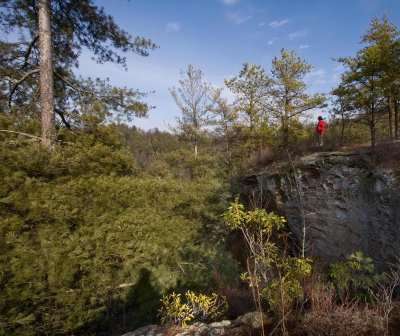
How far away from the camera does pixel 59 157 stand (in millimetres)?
4246

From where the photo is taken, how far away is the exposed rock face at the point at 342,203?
6.62 m

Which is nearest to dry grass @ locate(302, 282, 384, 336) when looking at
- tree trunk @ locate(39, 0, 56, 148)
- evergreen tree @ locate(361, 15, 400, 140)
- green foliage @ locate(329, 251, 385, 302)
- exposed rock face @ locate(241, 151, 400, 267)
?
green foliage @ locate(329, 251, 385, 302)

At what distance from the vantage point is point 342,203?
7734 millimetres

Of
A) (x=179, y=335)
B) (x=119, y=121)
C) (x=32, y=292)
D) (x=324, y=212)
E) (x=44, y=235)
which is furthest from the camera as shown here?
(x=324, y=212)

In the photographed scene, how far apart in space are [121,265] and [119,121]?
133 inches

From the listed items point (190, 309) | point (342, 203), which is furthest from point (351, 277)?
point (342, 203)

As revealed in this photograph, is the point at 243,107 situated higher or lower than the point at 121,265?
higher

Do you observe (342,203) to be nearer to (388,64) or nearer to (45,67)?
(388,64)

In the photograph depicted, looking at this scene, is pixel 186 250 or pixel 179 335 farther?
pixel 186 250

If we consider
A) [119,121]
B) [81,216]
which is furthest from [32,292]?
[119,121]

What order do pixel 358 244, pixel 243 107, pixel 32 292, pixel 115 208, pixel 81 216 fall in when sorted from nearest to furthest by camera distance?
pixel 32 292 → pixel 81 216 → pixel 115 208 → pixel 358 244 → pixel 243 107

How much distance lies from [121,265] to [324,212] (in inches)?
247

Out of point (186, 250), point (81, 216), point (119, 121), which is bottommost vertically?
point (186, 250)

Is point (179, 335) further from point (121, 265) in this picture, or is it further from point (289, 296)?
point (121, 265)
